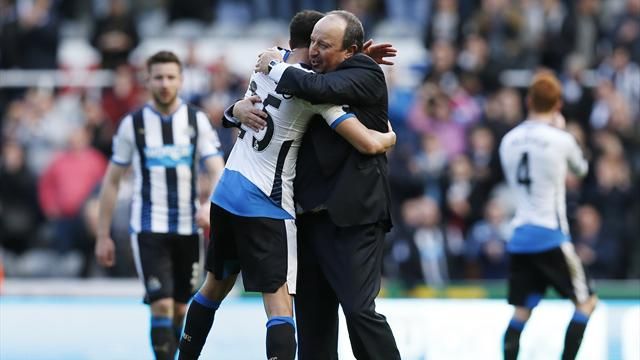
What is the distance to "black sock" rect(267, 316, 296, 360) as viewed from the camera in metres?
7.23

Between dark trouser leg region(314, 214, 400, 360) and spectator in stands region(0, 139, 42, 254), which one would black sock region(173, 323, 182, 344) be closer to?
dark trouser leg region(314, 214, 400, 360)

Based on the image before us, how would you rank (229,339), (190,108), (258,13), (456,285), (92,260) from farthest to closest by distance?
(258,13)
(92,260)
(456,285)
(229,339)
(190,108)

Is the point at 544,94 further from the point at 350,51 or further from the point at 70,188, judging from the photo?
the point at 70,188

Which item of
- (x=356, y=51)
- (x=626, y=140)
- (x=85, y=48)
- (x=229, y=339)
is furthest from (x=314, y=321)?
(x=85, y=48)

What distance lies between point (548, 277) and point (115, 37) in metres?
8.68

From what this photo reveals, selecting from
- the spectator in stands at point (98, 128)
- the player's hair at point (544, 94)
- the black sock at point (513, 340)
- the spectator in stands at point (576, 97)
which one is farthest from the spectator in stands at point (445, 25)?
the black sock at point (513, 340)

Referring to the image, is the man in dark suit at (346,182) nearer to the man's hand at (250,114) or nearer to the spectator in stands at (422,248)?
the man's hand at (250,114)

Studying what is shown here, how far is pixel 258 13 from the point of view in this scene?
739 inches

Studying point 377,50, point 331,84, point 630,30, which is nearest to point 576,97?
point 630,30

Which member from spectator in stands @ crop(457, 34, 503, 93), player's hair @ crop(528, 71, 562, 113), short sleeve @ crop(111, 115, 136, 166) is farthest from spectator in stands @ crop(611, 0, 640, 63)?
short sleeve @ crop(111, 115, 136, 166)

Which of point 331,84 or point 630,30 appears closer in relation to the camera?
point 331,84

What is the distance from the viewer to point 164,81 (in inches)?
366

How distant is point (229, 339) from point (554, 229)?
2.97 metres

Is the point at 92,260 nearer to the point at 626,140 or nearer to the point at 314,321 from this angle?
the point at 626,140
